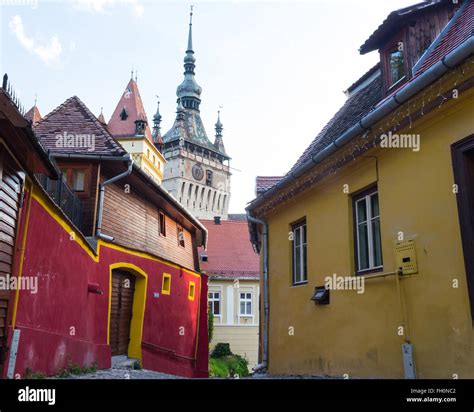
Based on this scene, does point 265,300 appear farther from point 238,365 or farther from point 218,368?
point 238,365

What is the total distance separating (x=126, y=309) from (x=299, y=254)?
621 cm

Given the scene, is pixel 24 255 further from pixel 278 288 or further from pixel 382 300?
pixel 278 288

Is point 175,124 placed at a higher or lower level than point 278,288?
higher

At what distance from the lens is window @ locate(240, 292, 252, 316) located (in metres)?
30.9

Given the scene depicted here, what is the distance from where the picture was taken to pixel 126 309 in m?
13.8

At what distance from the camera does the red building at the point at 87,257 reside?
6168 mm

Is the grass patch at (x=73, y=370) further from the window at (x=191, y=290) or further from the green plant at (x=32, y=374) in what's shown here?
the window at (x=191, y=290)

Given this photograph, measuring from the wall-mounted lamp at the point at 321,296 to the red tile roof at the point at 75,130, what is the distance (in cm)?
621

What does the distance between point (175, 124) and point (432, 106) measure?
73.4m

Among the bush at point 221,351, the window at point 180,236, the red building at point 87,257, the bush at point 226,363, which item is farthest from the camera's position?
the bush at point 221,351

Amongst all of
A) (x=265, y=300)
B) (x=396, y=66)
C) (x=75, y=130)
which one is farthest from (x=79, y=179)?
(x=396, y=66)

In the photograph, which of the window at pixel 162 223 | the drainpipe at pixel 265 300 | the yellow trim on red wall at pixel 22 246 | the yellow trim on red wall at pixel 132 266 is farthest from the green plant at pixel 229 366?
the yellow trim on red wall at pixel 22 246
